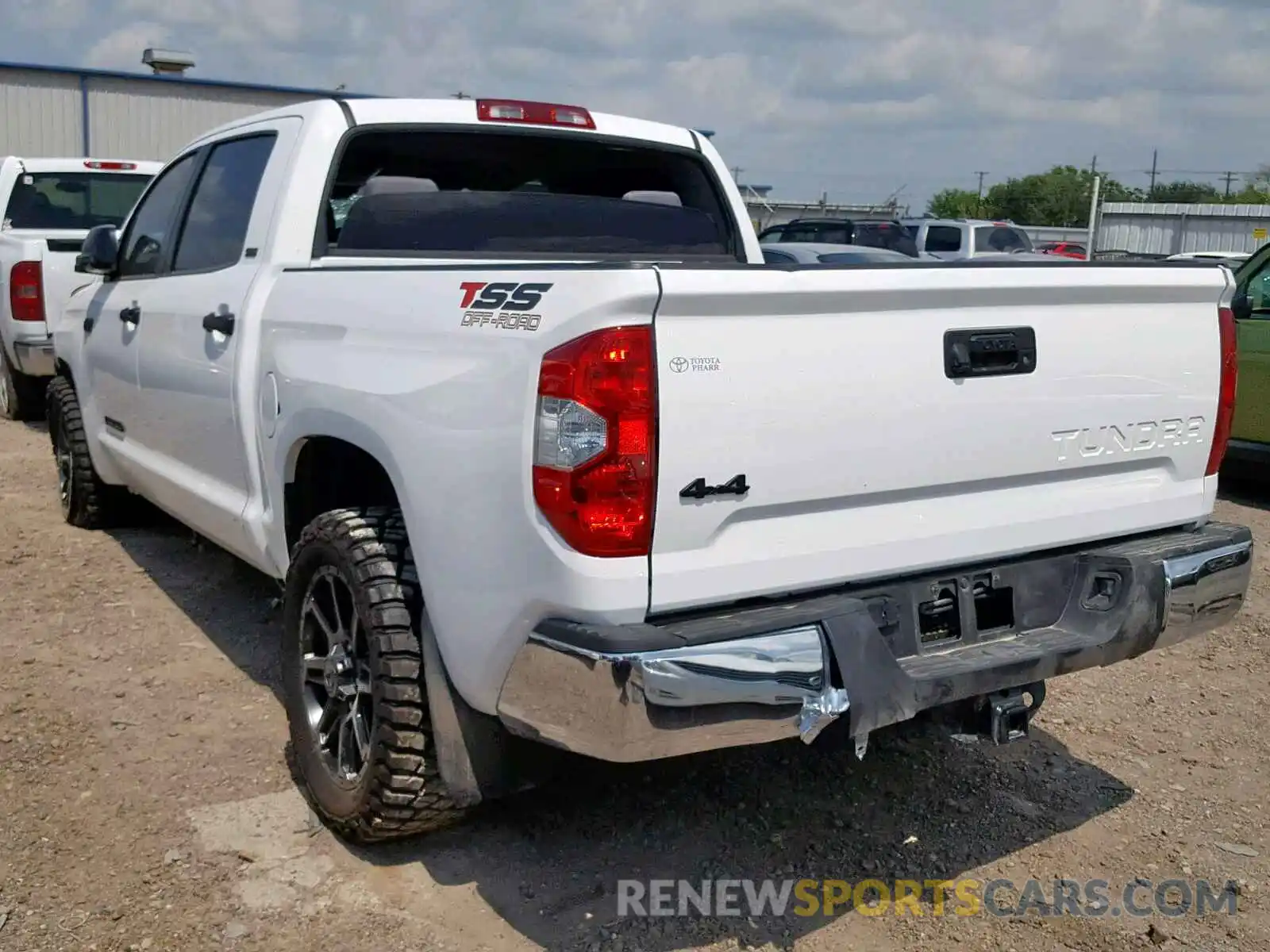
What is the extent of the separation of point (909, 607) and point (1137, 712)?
80.2 inches

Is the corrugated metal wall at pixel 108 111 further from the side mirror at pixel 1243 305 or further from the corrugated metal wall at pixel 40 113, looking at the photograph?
the side mirror at pixel 1243 305

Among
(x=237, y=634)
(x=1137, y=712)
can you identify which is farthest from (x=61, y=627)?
(x=1137, y=712)

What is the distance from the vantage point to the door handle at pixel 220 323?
13.0 ft

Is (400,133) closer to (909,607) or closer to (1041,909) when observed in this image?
(909,607)

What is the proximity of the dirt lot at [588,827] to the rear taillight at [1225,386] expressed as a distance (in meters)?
1.06

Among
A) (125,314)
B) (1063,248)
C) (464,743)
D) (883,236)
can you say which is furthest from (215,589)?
(1063,248)

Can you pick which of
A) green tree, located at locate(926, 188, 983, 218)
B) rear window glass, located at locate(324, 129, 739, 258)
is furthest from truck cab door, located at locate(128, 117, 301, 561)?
green tree, located at locate(926, 188, 983, 218)

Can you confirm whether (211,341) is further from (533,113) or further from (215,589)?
(215,589)

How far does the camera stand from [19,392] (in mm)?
9562

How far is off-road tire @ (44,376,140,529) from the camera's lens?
609cm

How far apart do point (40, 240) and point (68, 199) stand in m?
1.08

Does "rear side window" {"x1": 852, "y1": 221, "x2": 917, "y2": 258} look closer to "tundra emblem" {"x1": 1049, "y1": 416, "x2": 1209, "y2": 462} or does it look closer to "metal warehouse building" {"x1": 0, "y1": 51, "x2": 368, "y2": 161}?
"metal warehouse building" {"x1": 0, "y1": 51, "x2": 368, "y2": 161}

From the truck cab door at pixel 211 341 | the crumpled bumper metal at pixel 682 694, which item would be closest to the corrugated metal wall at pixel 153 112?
the truck cab door at pixel 211 341

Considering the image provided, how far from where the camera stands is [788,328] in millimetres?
2699
